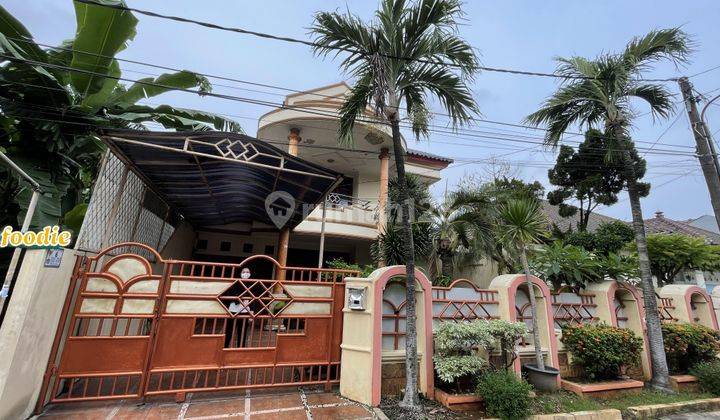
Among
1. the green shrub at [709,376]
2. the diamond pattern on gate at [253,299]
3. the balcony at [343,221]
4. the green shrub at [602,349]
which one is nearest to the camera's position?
the diamond pattern on gate at [253,299]

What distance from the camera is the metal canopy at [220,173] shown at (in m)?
5.22

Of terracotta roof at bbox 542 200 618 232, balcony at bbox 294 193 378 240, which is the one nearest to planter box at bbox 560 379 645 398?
balcony at bbox 294 193 378 240

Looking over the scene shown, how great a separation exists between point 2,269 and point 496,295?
29.9 ft

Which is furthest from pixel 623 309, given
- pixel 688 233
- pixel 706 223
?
pixel 706 223

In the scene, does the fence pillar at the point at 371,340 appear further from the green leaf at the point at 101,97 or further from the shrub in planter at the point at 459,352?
the green leaf at the point at 101,97

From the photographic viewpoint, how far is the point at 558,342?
6.22 m

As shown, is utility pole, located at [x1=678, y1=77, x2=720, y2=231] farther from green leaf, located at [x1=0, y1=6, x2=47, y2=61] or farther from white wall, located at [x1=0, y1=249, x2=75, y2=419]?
green leaf, located at [x1=0, y1=6, x2=47, y2=61]

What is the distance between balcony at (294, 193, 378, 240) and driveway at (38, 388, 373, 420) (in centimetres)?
647

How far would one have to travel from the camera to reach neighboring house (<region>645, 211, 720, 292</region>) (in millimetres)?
13008

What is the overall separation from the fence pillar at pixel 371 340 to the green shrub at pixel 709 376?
5.93m

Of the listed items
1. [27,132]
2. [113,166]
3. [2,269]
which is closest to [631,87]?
[113,166]

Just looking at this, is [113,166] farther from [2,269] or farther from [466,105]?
[466,105]

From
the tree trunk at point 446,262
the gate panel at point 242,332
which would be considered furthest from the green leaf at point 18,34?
the tree trunk at point 446,262

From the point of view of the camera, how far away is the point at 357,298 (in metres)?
4.95
